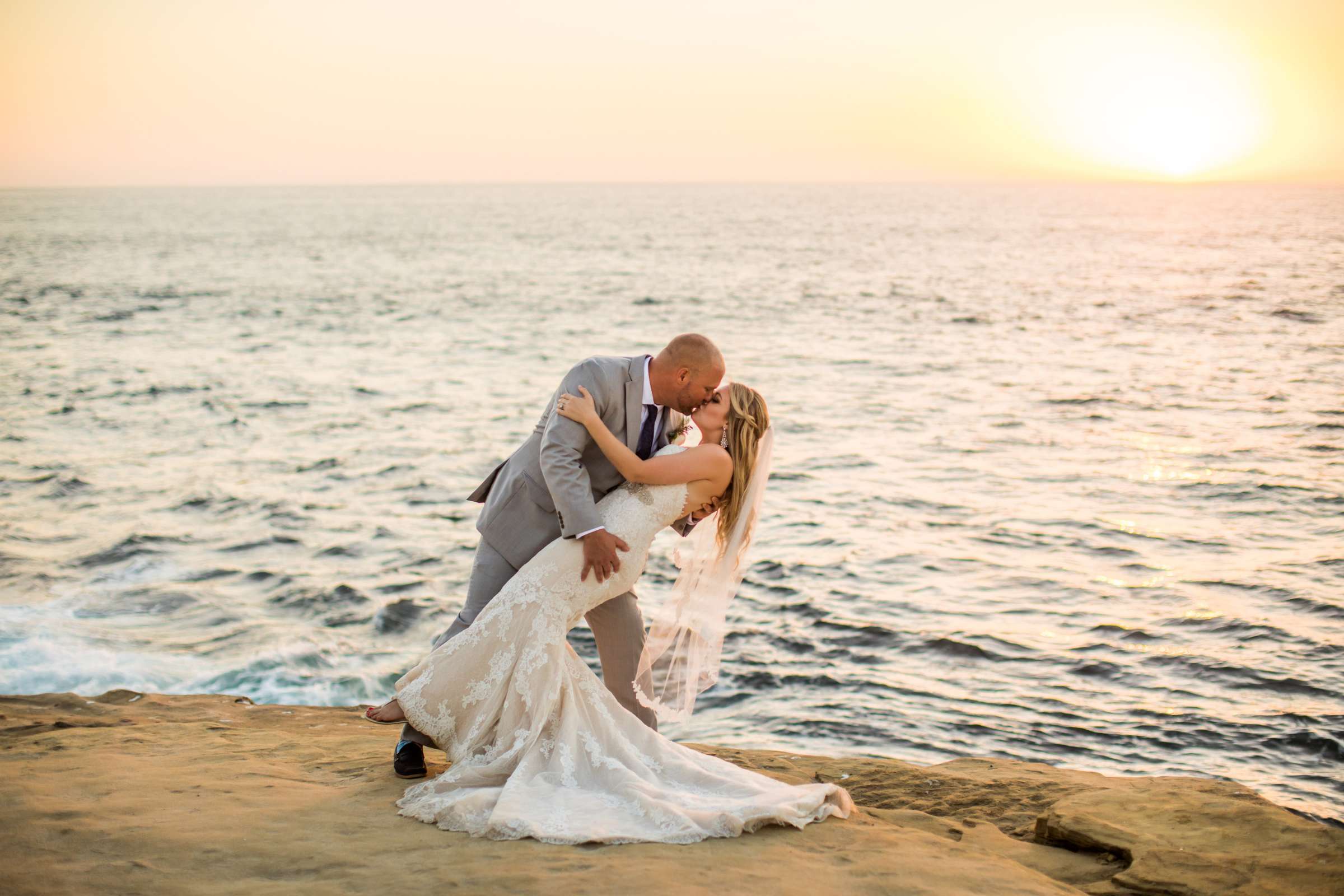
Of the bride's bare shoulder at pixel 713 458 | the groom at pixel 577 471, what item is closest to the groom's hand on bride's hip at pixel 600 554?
the groom at pixel 577 471

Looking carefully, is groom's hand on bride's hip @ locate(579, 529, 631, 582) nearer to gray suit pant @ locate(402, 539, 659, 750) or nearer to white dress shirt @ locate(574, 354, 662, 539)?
gray suit pant @ locate(402, 539, 659, 750)

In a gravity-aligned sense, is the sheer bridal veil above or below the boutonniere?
below

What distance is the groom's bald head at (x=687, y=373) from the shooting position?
15.5ft

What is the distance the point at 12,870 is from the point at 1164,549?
35.3 feet

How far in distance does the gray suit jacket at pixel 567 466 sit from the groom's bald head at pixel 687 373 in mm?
101

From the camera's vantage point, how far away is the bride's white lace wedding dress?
4.30 meters

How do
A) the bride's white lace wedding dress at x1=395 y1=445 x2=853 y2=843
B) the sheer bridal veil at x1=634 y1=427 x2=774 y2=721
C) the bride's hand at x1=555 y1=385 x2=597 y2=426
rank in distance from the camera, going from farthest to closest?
1. the sheer bridal veil at x1=634 y1=427 x2=774 y2=721
2. the bride's hand at x1=555 y1=385 x2=597 y2=426
3. the bride's white lace wedding dress at x1=395 y1=445 x2=853 y2=843

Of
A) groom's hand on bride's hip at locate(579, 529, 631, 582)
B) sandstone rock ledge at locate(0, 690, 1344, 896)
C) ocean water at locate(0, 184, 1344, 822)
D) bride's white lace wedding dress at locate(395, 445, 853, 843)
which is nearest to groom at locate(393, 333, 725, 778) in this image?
groom's hand on bride's hip at locate(579, 529, 631, 582)

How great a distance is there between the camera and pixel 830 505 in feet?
43.1

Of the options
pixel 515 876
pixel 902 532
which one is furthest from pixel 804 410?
pixel 515 876

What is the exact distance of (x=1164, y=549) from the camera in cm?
1127

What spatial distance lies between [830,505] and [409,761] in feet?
29.3

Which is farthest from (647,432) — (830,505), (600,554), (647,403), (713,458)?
(830,505)

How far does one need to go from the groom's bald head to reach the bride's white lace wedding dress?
262 millimetres
